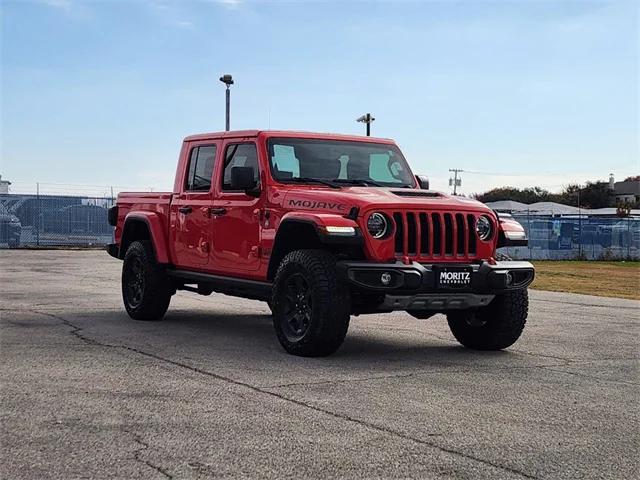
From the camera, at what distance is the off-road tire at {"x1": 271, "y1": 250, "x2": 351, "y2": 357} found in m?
7.60

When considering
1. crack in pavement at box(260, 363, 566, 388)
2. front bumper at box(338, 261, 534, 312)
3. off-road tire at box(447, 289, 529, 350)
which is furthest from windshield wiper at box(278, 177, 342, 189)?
crack in pavement at box(260, 363, 566, 388)

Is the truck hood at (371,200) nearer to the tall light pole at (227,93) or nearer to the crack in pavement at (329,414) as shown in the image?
the crack in pavement at (329,414)

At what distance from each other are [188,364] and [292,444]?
2717 mm

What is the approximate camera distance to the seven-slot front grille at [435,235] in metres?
7.84

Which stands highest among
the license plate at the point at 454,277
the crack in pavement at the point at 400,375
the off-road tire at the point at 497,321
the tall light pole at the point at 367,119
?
the tall light pole at the point at 367,119

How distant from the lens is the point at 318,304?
7.61 m

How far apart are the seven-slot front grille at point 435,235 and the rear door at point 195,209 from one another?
257 cm

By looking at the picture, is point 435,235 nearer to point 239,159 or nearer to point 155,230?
point 239,159

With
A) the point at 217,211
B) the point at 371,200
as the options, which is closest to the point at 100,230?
the point at 217,211

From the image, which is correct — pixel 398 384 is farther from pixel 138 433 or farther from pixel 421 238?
pixel 138 433

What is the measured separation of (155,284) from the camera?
10516mm

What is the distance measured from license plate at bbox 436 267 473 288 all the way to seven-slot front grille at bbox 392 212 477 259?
0.19 m

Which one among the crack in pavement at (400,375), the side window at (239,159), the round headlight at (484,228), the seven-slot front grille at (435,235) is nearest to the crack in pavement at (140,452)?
the crack in pavement at (400,375)

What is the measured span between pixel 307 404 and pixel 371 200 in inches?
98.6
